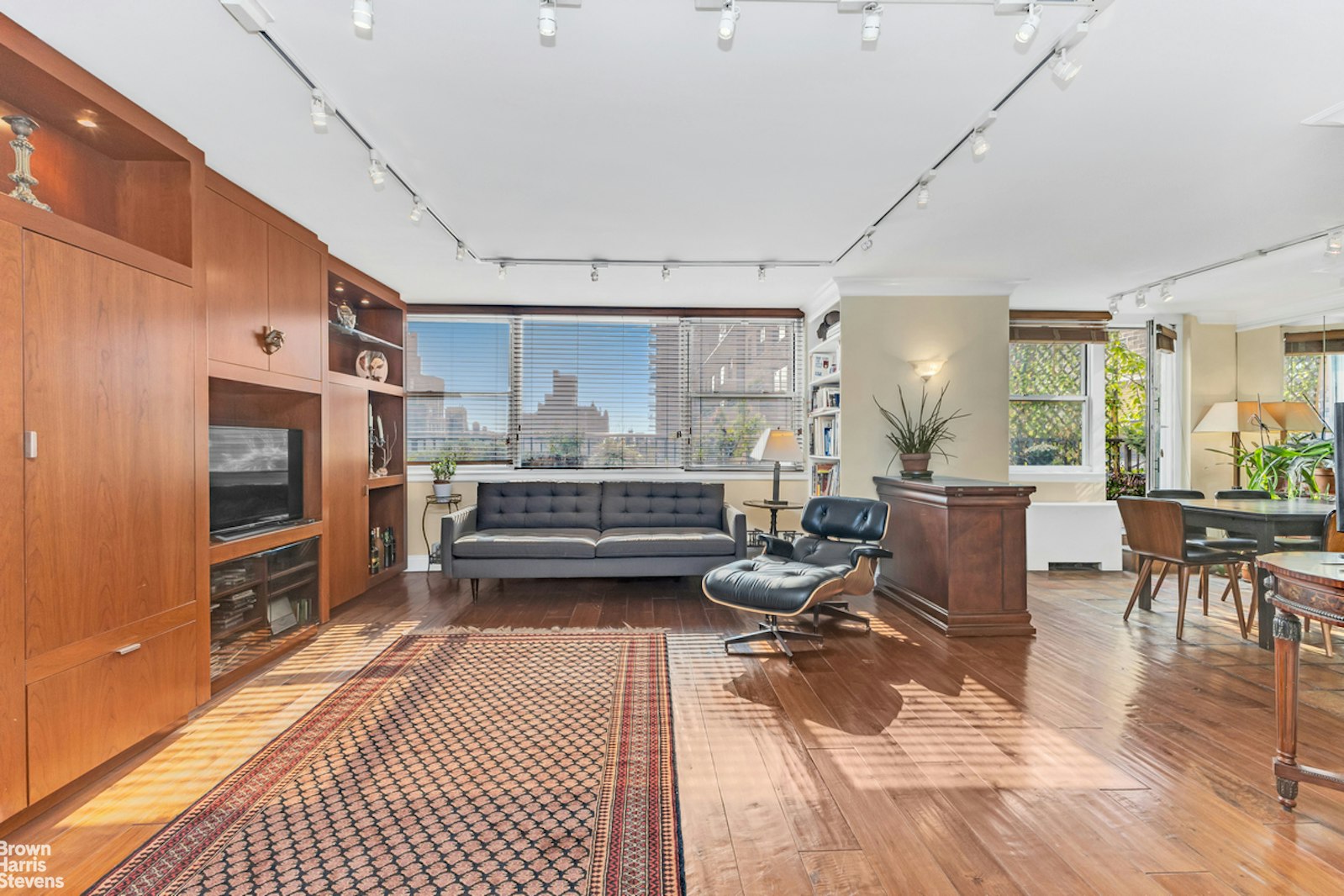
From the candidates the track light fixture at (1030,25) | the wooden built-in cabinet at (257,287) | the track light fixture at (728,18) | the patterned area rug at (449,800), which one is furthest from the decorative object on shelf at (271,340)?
the track light fixture at (1030,25)

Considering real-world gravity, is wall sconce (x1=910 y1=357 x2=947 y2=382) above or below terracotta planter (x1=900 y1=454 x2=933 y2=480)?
above

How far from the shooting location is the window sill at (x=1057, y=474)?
20.5 ft

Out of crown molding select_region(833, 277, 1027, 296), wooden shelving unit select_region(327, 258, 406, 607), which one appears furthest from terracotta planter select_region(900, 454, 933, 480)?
wooden shelving unit select_region(327, 258, 406, 607)

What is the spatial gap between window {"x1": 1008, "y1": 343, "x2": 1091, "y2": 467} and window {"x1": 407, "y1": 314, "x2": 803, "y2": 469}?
2104 millimetres

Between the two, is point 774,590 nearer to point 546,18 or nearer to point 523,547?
point 523,547

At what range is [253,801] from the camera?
2.18 meters

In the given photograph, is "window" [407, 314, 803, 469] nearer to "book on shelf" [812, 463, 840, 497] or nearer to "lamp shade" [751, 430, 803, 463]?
"book on shelf" [812, 463, 840, 497]

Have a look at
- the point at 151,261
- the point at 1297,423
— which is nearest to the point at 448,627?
the point at 151,261

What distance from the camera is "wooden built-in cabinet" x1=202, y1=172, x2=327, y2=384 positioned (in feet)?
10.3

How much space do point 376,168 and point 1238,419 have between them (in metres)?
7.36

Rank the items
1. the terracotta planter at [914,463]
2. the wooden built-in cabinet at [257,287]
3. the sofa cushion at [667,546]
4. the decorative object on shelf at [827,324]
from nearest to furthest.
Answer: the wooden built-in cabinet at [257,287] < the sofa cushion at [667,546] < the terracotta planter at [914,463] < the decorative object on shelf at [827,324]

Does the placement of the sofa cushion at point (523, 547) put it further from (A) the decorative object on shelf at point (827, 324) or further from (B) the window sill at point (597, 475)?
(A) the decorative object on shelf at point (827, 324)

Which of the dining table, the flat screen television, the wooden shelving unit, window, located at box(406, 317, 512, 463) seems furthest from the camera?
window, located at box(406, 317, 512, 463)

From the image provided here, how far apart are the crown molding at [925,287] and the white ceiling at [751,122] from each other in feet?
2.35
